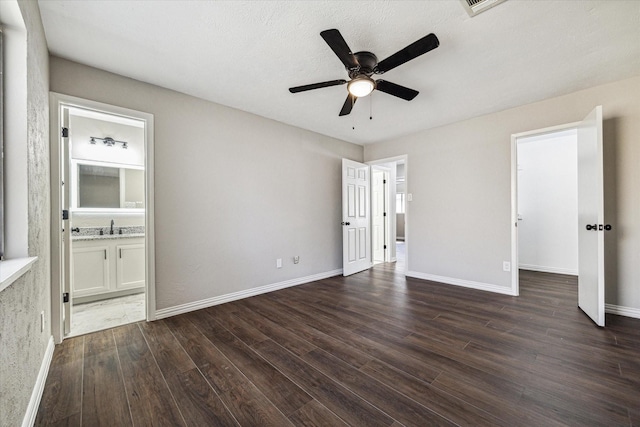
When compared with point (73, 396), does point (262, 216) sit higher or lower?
higher

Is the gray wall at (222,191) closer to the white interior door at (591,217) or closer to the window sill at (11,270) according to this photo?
the window sill at (11,270)

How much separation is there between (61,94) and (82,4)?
925 mm

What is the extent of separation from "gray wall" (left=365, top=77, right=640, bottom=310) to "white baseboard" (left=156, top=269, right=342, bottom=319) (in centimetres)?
176

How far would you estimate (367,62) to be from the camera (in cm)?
202

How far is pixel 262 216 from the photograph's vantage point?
3.53 m

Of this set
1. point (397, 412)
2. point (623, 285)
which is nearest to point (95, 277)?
point (397, 412)

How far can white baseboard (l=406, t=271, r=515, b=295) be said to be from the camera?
11.2 feet

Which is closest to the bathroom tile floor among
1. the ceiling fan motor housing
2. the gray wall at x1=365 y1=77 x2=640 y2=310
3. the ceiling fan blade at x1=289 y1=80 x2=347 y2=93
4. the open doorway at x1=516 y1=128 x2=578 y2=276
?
the ceiling fan blade at x1=289 y1=80 x2=347 y2=93

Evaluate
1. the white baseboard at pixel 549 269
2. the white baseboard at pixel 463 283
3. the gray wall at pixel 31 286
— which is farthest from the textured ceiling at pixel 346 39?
the white baseboard at pixel 549 269

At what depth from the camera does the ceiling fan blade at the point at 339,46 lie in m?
1.59

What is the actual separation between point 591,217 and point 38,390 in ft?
14.9

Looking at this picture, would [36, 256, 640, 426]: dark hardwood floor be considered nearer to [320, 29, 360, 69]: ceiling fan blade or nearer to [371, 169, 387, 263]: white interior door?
[320, 29, 360, 69]: ceiling fan blade

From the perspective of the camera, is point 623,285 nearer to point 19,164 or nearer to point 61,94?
point 19,164

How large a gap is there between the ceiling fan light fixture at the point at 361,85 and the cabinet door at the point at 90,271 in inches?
140
